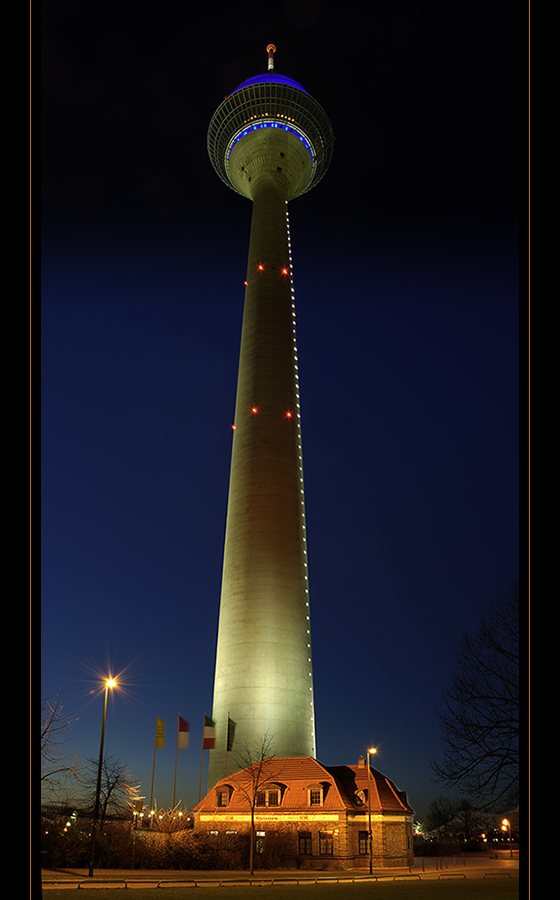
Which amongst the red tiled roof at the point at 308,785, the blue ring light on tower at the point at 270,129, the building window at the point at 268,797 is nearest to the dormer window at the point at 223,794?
the red tiled roof at the point at 308,785

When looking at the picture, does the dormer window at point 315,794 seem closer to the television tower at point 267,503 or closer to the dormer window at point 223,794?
the dormer window at point 223,794

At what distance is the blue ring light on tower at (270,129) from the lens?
10238cm

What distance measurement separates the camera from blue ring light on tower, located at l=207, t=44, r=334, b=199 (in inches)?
4031

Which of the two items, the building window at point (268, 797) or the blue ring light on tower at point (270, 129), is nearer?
the building window at point (268, 797)

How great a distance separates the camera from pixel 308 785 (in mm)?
55500

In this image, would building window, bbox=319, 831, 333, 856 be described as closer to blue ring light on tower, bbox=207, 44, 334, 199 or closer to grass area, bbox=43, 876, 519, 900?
grass area, bbox=43, 876, 519, 900

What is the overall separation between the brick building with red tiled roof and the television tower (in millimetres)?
11841

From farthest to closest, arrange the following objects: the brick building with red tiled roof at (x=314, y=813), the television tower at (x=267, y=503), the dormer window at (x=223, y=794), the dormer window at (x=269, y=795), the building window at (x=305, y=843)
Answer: the television tower at (x=267, y=503)
the dormer window at (x=223, y=794)
the dormer window at (x=269, y=795)
the building window at (x=305, y=843)
the brick building with red tiled roof at (x=314, y=813)

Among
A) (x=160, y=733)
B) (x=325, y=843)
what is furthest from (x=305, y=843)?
(x=160, y=733)

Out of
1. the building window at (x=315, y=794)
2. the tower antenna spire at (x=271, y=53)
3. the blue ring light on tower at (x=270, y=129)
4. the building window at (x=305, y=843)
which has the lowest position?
the building window at (x=305, y=843)

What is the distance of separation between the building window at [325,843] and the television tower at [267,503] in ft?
55.4

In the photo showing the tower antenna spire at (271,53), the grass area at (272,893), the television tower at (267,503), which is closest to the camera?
the grass area at (272,893)
